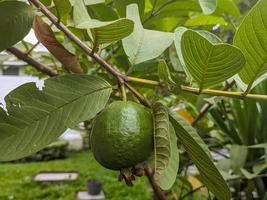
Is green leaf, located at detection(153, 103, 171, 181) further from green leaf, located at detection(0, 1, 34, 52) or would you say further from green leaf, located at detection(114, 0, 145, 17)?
green leaf, located at detection(114, 0, 145, 17)

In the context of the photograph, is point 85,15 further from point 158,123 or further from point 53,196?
point 53,196

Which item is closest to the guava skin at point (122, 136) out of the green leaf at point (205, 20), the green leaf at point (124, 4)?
the green leaf at point (124, 4)

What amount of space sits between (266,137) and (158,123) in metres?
1.20

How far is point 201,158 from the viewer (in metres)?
0.60

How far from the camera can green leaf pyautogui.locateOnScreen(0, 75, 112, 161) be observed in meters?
0.54

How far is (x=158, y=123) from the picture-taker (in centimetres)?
57

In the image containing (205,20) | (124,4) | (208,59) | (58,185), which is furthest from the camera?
(58,185)

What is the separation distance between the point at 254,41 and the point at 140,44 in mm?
169

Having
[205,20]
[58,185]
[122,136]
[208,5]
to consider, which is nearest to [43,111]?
[122,136]

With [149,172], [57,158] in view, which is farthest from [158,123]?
[57,158]

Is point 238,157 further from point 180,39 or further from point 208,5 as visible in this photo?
point 180,39

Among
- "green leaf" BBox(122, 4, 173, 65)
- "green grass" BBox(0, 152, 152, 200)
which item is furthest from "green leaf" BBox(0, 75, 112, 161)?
"green grass" BBox(0, 152, 152, 200)

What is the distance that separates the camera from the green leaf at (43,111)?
1.78 ft

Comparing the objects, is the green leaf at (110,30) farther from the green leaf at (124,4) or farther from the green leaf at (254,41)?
the green leaf at (124,4)
